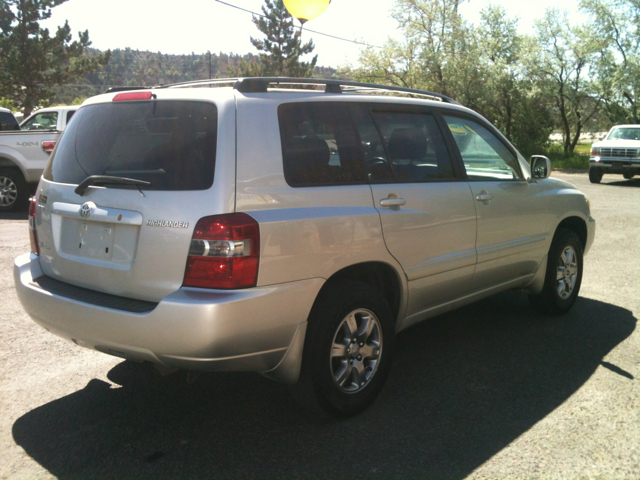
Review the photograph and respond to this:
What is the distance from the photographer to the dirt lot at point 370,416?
3133 millimetres

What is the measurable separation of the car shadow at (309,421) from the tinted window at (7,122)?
33.5 feet

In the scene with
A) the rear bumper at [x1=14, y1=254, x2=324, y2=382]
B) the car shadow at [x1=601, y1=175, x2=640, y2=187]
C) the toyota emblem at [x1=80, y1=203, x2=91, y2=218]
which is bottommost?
the car shadow at [x1=601, y1=175, x2=640, y2=187]

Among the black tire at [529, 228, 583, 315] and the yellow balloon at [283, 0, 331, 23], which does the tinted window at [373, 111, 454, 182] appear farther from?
the yellow balloon at [283, 0, 331, 23]

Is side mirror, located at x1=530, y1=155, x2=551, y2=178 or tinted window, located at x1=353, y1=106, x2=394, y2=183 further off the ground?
tinted window, located at x1=353, y1=106, x2=394, y2=183

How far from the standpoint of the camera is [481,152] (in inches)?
193

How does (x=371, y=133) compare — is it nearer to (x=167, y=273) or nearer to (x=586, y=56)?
(x=167, y=273)

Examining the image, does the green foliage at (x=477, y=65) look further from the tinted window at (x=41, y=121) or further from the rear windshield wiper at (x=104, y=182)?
the rear windshield wiper at (x=104, y=182)

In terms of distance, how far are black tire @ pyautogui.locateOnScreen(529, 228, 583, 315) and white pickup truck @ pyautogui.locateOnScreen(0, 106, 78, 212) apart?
9.37 m

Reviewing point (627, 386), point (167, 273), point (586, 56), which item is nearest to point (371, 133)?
point (167, 273)

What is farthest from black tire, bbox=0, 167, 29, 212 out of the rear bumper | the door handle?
the door handle

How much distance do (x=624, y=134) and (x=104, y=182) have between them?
812 inches

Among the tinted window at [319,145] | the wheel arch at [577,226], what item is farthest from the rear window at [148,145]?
the wheel arch at [577,226]

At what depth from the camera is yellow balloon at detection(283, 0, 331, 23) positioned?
9.46m

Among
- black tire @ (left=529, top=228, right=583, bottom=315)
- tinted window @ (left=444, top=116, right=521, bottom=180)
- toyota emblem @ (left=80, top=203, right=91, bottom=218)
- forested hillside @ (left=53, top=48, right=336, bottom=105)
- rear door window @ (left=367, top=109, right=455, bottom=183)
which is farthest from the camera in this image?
forested hillside @ (left=53, top=48, right=336, bottom=105)
